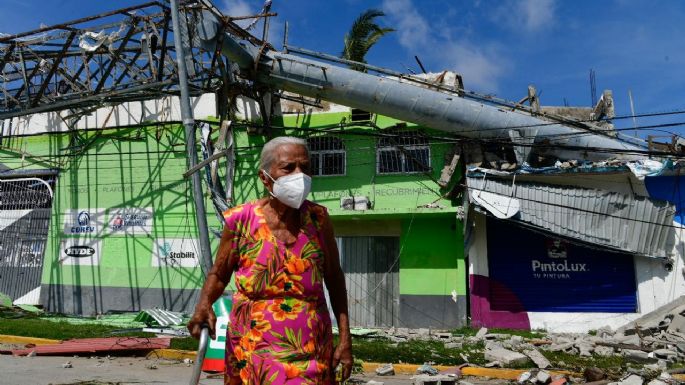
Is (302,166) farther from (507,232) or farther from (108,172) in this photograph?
(108,172)

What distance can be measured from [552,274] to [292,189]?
39.7 feet

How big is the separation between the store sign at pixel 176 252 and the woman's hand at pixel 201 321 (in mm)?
13044

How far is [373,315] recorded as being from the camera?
47.3ft

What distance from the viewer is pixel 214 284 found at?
9.17 feet

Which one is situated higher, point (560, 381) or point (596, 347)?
point (560, 381)

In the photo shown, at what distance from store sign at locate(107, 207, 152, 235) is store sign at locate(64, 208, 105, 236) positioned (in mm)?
374

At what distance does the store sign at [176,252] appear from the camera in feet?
50.6

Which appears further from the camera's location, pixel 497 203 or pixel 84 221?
pixel 84 221

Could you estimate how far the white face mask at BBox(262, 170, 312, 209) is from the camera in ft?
8.89

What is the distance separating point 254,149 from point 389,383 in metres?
9.88

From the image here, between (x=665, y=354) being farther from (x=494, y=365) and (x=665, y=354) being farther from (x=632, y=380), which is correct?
(x=632, y=380)

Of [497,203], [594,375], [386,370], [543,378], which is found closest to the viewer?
[543,378]

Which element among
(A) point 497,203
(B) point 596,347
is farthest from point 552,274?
(B) point 596,347

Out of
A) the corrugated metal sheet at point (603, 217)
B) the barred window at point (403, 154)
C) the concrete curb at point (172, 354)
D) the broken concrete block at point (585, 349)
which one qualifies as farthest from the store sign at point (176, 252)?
the broken concrete block at point (585, 349)
